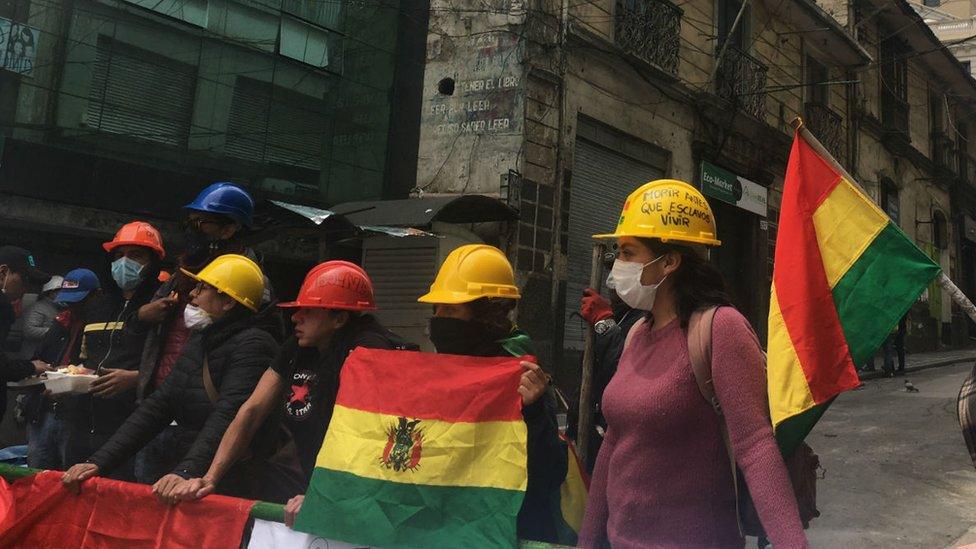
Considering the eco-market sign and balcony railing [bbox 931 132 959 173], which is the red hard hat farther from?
balcony railing [bbox 931 132 959 173]

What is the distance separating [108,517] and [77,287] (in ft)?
8.65

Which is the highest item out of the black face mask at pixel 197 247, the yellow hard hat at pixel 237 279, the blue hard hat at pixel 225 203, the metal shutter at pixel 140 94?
the metal shutter at pixel 140 94

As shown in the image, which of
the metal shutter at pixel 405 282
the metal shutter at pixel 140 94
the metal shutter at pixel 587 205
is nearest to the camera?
the metal shutter at pixel 140 94

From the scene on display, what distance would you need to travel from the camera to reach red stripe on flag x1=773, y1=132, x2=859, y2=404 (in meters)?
1.90

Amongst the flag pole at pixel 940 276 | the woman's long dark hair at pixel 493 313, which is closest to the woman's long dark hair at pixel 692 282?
the flag pole at pixel 940 276

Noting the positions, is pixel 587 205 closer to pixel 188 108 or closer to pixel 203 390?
pixel 188 108

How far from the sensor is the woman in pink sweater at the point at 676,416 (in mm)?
1792

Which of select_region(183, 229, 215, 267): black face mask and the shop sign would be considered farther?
the shop sign

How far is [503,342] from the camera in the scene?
2.53 m

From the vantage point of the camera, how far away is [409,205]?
26.4ft

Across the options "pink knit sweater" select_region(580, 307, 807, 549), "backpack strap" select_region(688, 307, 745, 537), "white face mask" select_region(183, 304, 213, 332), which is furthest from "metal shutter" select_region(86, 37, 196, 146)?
"backpack strap" select_region(688, 307, 745, 537)

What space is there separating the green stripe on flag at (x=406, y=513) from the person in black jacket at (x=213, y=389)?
59 centimetres

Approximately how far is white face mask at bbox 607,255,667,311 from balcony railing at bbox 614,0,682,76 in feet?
32.9

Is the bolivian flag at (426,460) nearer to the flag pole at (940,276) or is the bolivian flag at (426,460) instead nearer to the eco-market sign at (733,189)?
the flag pole at (940,276)
